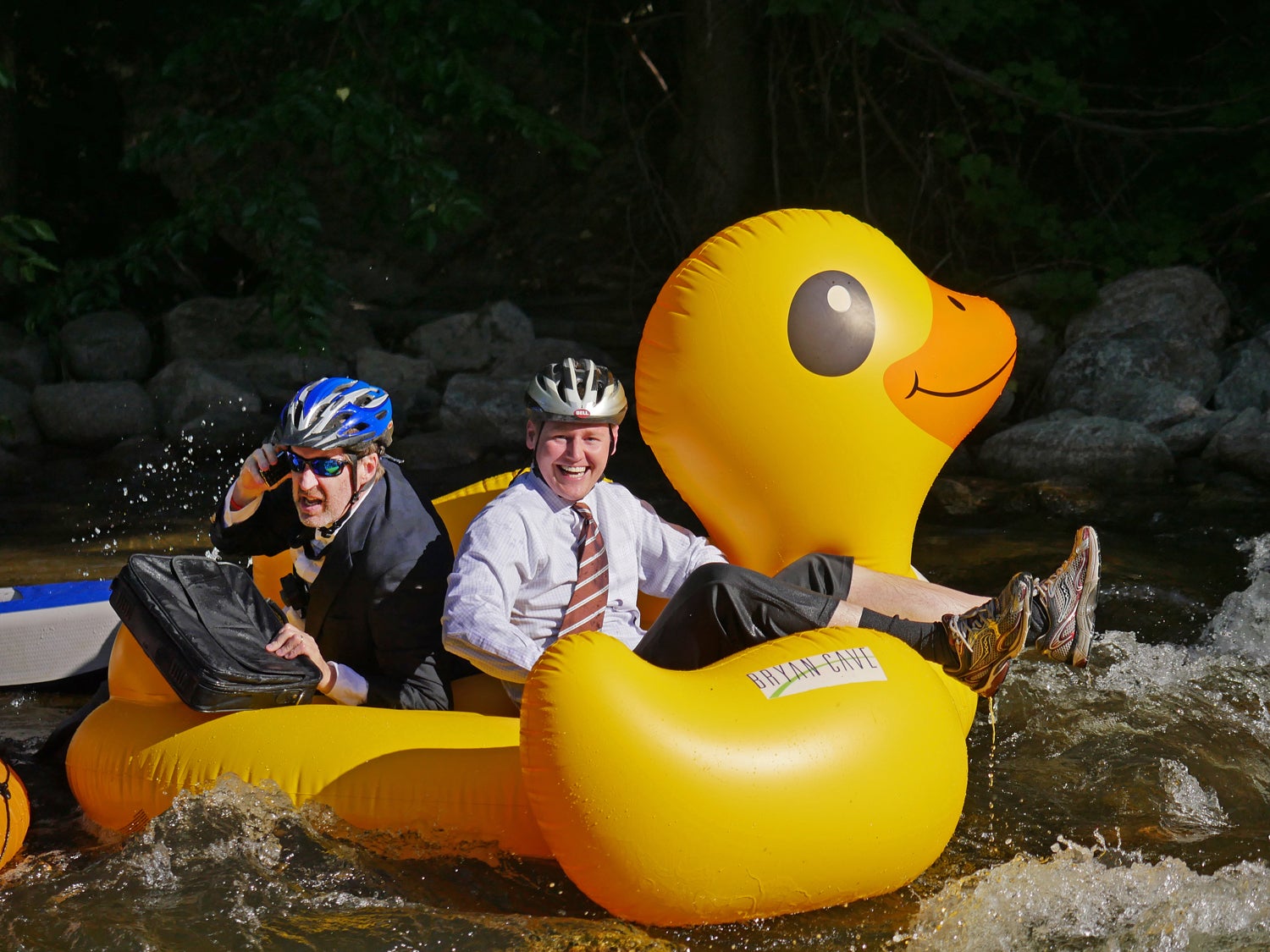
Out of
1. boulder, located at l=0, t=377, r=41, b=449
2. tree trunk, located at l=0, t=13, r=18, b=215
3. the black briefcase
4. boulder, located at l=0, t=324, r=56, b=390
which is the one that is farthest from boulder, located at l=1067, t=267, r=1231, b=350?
tree trunk, located at l=0, t=13, r=18, b=215

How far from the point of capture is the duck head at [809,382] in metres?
3.62

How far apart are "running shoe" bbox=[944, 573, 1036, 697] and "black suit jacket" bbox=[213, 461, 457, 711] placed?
1316mm

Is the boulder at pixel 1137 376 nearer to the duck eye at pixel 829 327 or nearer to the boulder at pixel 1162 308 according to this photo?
the boulder at pixel 1162 308

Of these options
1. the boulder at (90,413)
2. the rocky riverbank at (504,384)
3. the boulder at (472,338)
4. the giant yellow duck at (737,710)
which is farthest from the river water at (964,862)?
the boulder at (472,338)

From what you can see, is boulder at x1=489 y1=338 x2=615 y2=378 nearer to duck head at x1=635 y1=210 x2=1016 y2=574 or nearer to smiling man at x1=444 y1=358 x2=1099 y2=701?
duck head at x1=635 y1=210 x2=1016 y2=574

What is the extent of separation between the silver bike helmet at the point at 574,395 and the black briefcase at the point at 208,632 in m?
0.86

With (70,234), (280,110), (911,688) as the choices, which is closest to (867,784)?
(911,688)

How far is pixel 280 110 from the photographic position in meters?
7.10

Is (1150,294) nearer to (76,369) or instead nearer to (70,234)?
(76,369)

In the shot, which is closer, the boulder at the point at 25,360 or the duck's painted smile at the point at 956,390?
the duck's painted smile at the point at 956,390

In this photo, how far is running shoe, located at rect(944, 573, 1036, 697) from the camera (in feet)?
10.6

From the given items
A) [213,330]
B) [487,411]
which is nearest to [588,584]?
[487,411]

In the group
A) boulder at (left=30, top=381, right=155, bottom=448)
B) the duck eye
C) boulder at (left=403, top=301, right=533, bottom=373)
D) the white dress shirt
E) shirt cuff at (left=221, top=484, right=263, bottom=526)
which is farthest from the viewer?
boulder at (left=403, top=301, right=533, bottom=373)

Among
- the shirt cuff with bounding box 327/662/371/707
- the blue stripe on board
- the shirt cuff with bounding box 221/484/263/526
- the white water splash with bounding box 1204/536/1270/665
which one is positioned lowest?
the blue stripe on board
